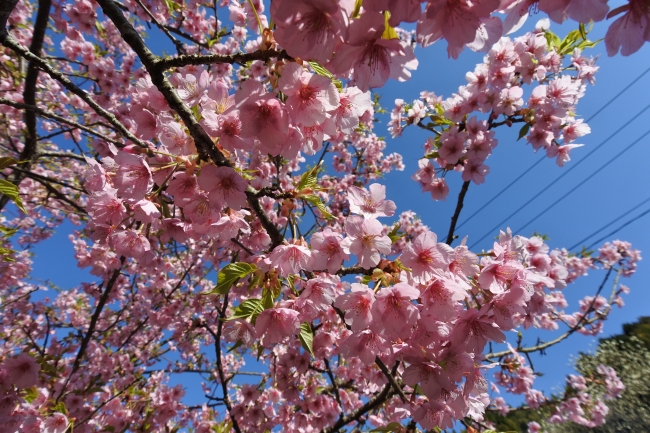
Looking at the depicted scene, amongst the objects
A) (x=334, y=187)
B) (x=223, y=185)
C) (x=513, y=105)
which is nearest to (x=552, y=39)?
(x=513, y=105)

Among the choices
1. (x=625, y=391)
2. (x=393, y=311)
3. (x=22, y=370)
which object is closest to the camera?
(x=393, y=311)

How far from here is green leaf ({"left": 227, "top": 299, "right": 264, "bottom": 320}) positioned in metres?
1.24

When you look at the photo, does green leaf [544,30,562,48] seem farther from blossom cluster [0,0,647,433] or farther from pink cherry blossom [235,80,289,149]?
pink cherry blossom [235,80,289,149]

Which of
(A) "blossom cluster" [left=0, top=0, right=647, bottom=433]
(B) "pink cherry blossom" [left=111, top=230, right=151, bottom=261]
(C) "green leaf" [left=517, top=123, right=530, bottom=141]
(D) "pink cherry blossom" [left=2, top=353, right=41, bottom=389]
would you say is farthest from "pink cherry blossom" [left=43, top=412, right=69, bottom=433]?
(C) "green leaf" [left=517, top=123, right=530, bottom=141]

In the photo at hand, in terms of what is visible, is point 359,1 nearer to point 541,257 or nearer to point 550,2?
point 550,2

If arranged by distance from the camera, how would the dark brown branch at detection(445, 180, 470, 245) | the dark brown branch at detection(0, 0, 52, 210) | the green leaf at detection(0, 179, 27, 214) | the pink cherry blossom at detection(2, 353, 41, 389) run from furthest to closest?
the dark brown branch at detection(0, 0, 52, 210), the dark brown branch at detection(445, 180, 470, 245), the pink cherry blossom at detection(2, 353, 41, 389), the green leaf at detection(0, 179, 27, 214)

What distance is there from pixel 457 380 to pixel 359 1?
144 cm

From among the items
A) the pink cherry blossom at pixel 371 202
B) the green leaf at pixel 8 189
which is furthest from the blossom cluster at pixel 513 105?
the green leaf at pixel 8 189

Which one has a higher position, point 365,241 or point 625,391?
point 625,391

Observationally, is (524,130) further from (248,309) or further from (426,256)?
(248,309)

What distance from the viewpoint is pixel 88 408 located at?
3672mm

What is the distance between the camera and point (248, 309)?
49.8 inches

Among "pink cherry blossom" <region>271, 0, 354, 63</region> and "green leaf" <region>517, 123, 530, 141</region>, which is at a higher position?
"green leaf" <region>517, 123, 530, 141</region>

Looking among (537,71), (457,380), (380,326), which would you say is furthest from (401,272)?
(537,71)
